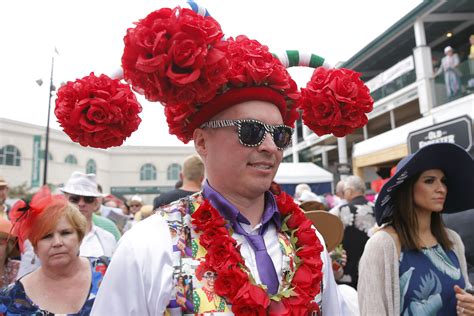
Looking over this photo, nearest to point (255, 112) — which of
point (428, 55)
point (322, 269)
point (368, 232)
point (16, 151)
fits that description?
point (322, 269)

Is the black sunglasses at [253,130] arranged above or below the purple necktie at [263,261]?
above

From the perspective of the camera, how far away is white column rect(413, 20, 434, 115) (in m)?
15.4

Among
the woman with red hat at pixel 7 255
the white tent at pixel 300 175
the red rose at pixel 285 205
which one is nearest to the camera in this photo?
the red rose at pixel 285 205

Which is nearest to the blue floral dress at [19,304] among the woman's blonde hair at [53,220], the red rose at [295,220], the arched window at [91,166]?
the woman's blonde hair at [53,220]

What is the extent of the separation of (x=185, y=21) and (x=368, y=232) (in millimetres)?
3709

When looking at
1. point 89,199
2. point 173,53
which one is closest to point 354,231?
point 89,199

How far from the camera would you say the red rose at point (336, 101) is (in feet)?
6.40

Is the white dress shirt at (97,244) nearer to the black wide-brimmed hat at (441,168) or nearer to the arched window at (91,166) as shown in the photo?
the black wide-brimmed hat at (441,168)

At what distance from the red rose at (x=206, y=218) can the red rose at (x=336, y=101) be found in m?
0.76

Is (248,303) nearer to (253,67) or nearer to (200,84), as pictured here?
(200,84)

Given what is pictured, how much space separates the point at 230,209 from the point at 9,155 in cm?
3709

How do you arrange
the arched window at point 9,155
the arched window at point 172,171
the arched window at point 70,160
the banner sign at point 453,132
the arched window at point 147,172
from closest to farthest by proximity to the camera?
the banner sign at point 453,132 < the arched window at point 9,155 < the arched window at point 70,160 < the arched window at point 147,172 < the arched window at point 172,171

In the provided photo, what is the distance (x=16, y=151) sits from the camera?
3397 cm

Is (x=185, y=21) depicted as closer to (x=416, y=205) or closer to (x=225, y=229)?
(x=225, y=229)
